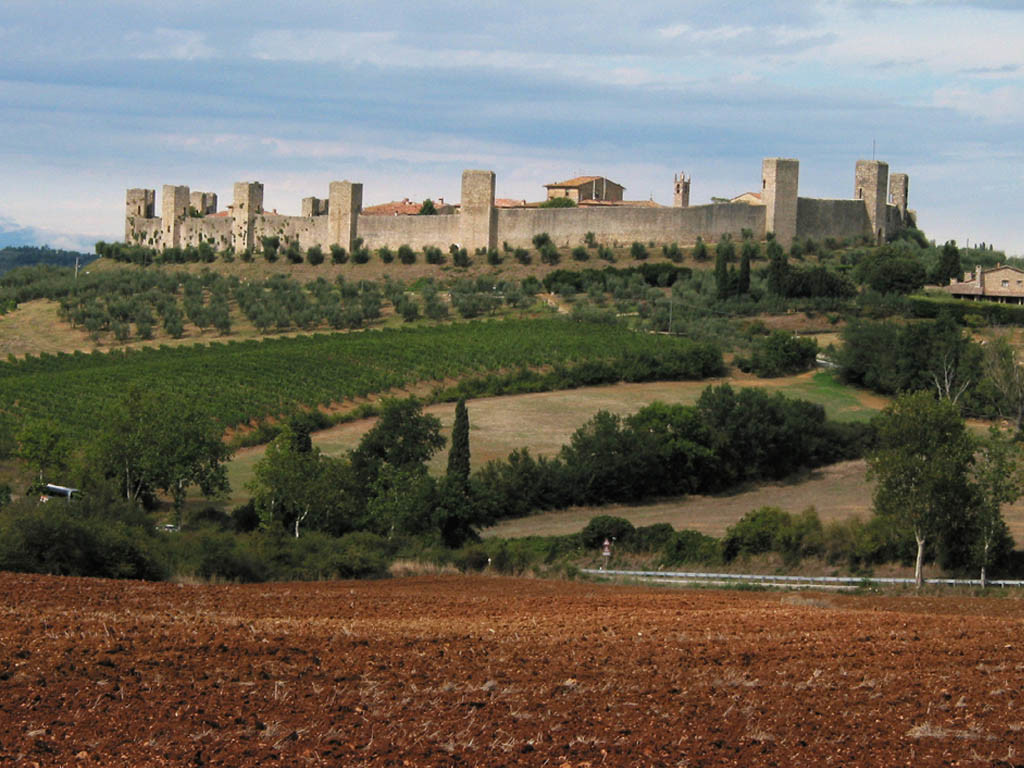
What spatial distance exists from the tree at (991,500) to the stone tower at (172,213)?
54.9 m

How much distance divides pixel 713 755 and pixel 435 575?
10.8 meters

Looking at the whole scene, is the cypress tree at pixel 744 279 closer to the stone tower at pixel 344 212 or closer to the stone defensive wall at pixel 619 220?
the stone defensive wall at pixel 619 220

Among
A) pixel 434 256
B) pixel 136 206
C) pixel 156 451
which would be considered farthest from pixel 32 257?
pixel 156 451

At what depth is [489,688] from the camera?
737 cm

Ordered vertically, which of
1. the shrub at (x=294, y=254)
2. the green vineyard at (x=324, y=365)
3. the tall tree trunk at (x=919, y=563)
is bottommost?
the tall tree trunk at (x=919, y=563)

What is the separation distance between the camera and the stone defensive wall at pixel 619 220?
185 feet

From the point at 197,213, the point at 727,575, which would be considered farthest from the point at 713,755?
the point at 197,213

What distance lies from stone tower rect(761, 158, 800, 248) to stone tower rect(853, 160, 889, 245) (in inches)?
149

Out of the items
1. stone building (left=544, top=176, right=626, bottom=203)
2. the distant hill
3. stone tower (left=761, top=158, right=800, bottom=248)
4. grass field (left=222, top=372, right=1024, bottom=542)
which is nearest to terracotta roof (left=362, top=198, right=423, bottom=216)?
stone building (left=544, top=176, right=626, bottom=203)

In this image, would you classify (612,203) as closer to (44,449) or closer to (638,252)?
(638,252)

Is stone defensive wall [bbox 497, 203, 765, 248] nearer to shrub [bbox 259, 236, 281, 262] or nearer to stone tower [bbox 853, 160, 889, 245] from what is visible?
stone tower [bbox 853, 160, 889, 245]

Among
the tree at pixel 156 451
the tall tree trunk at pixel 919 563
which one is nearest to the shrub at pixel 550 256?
the tree at pixel 156 451

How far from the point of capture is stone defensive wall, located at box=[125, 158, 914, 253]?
56.4 m

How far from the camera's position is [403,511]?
71.1 feet
